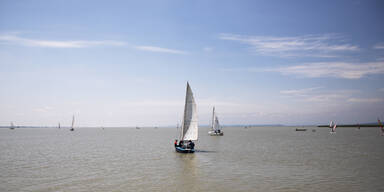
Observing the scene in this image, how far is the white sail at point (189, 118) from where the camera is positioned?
45.4m

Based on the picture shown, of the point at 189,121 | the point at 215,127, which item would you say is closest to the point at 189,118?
the point at 189,121

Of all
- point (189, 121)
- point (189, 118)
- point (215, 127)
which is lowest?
point (215, 127)

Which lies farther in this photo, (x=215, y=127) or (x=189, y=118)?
(x=215, y=127)

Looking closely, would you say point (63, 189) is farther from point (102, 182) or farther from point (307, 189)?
point (307, 189)

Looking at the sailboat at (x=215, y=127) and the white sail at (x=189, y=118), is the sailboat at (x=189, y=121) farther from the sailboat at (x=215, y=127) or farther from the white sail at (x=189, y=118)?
the sailboat at (x=215, y=127)

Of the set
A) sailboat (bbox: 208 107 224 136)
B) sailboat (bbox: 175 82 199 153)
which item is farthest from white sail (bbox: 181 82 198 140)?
sailboat (bbox: 208 107 224 136)

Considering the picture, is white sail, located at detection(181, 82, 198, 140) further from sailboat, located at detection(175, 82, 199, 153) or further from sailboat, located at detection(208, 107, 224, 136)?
sailboat, located at detection(208, 107, 224, 136)

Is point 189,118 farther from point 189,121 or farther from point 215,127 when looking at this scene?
point 215,127

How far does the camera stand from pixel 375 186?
2344 cm

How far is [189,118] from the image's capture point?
151 feet

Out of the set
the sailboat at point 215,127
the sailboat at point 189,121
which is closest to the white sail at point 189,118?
the sailboat at point 189,121

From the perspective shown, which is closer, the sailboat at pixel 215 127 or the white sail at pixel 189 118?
the white sail at pixel 189 118

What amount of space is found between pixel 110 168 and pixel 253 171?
18.3 meters

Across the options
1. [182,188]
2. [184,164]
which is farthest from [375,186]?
[184,164]
